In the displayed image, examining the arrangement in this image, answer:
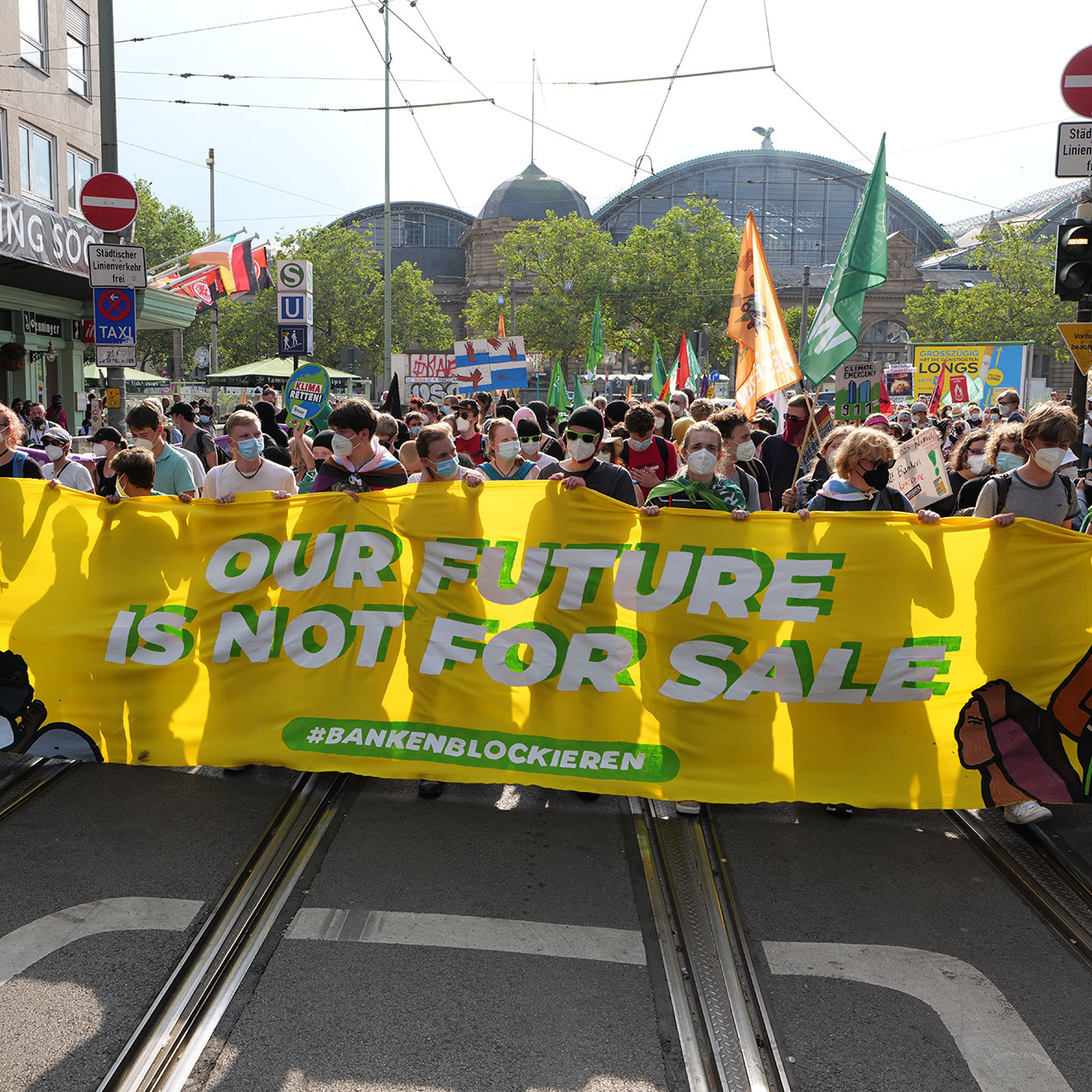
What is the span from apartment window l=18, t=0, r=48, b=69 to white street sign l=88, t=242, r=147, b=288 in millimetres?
15190

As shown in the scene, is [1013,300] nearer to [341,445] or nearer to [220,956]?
[341,445]

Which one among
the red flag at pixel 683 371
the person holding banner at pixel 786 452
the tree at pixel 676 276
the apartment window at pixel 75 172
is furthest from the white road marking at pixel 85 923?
the tree at pixel 676 276

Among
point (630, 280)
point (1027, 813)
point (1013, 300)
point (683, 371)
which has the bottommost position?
point (1027, 813)

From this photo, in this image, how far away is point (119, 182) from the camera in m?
10.8

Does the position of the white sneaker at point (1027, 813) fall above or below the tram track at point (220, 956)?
above

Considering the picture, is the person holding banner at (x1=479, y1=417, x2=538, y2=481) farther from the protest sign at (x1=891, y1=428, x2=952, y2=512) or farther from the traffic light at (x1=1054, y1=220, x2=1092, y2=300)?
the traffic light at (x1=1054, y1=220, x2=1092, y2=300)

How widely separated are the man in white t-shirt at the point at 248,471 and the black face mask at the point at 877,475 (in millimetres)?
3175

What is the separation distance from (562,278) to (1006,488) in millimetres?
59409

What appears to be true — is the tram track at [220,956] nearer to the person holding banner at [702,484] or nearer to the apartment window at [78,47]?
the person holding banner at [702,484]

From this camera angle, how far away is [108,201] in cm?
1080

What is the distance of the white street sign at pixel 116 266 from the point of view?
35.7 feet

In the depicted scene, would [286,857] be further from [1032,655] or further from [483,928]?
[1032,655]

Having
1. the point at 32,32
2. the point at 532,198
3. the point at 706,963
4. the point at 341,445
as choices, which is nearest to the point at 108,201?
the point at 341,445

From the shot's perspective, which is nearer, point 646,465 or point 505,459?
point 505,459
